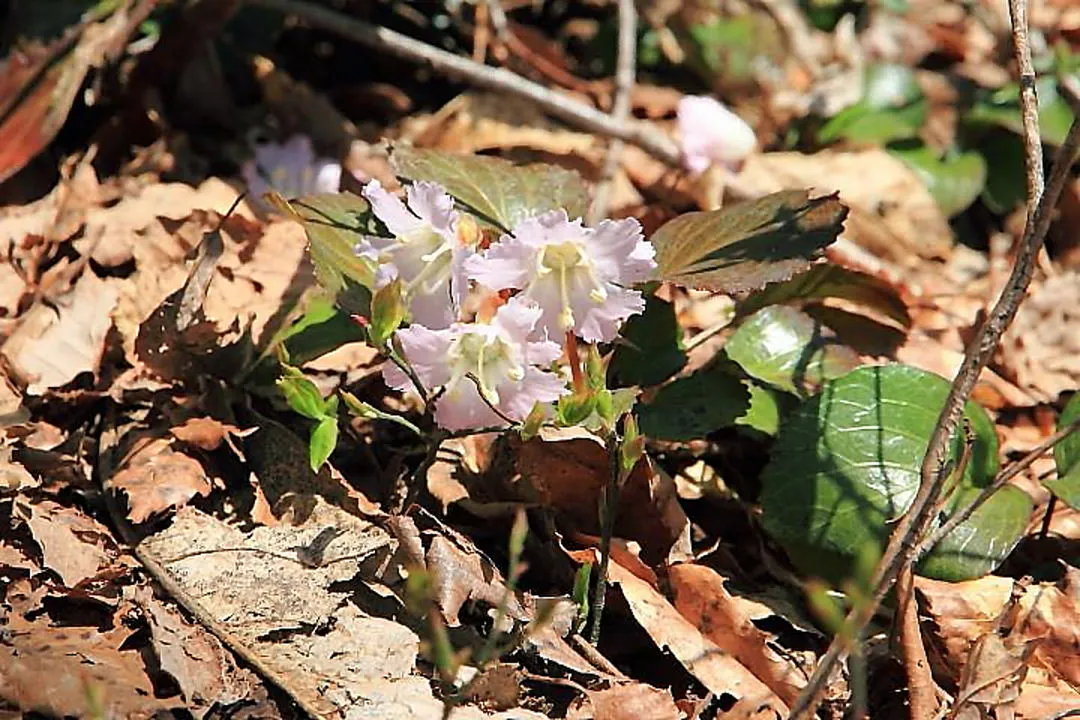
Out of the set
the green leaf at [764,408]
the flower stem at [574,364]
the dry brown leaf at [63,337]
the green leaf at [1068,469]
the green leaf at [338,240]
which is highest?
the green leaf at [338,240]

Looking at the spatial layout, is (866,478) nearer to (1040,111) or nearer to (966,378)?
(966,378)

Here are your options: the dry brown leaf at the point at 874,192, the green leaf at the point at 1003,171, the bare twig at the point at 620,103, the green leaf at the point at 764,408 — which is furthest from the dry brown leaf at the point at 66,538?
the green leaf at the point at 1003,171

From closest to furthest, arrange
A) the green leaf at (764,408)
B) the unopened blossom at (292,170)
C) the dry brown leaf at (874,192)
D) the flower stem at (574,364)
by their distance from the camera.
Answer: the flower stem at (574,364), the green leaf at (764,408), the unopened blossom at (292,170), the dry brown leaf at (874,192)

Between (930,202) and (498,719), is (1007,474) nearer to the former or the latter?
(498,719)

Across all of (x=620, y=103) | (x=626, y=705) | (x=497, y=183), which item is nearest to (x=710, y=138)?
(x=620, y=103)

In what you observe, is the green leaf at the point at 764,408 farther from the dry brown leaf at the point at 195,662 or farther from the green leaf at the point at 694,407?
the dry brown leaf at the point at 195,662

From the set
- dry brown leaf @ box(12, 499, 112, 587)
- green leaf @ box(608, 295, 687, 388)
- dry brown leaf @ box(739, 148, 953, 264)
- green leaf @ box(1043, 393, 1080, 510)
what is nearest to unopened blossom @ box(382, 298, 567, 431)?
green leaf @ box(608, 295, 687, 388)
